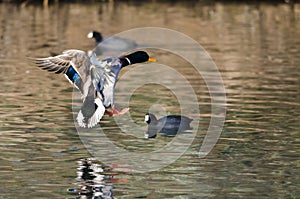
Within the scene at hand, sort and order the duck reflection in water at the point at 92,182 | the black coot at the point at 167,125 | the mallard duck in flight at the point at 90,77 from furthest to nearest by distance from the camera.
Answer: the black coot at the point at 167,125, the mallard duck in flight at the point at 90,77, the duck reflection in water at the point at 92,182

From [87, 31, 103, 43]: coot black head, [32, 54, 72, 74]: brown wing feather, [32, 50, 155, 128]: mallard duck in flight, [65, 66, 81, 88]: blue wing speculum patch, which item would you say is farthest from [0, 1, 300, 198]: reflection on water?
[32, 54, 72, 74]: brown wing feather

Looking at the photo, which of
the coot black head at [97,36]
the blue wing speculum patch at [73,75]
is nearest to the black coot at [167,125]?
the blue wing speculum patch at [73,75]

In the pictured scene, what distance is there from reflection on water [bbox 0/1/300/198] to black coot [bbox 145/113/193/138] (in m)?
0.38

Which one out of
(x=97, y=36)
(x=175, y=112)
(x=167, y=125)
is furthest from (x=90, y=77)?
(x=97, y=36)

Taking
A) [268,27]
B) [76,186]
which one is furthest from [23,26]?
[76,186]

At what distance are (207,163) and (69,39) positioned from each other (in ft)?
49.9

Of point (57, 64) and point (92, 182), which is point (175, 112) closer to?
point (57, 64)

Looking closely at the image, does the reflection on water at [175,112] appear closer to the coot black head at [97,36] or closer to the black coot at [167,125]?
the black coot at [167,125]

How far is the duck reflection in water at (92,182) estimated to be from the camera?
380 inches

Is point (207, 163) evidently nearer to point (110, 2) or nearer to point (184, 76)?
point (184, 76)

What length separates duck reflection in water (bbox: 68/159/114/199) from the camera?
9641 mm

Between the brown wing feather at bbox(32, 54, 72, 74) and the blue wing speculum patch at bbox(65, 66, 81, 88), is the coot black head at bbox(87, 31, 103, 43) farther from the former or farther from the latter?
the brown wing feather at bbox(32, 54, 72, 74)

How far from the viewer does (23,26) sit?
28.3 m

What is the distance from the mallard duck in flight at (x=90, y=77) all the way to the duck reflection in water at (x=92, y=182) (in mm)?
935
